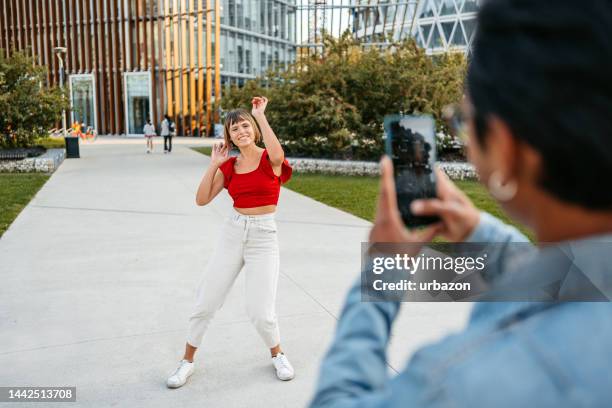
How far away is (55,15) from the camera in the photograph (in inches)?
1743

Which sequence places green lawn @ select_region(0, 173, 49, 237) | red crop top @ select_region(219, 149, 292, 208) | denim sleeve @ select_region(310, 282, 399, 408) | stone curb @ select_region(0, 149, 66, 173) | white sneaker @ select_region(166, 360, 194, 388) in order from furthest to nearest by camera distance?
stone curb @ select_region(0, 149, 66, 173) → green lawn @ select_region(0, 173, 49, 237) → red crop top @ select_region(219, 149, 292, 208) → white sneaker @ select_region(166, 360, 194, 388) → denim sleeve @ select_region(310, 282, 399, 408)

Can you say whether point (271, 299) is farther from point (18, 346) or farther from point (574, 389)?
point (574, 389)

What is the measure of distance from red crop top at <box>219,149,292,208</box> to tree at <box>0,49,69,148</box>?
15384 mm

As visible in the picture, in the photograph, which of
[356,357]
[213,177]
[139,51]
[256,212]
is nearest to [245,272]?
[256,212]

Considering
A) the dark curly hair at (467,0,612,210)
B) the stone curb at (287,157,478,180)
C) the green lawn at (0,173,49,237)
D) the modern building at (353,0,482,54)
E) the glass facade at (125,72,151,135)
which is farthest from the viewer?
the modern building at (353,0,482,54)

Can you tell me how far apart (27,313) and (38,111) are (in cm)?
1420

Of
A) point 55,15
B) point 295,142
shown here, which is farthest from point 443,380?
point 55,15

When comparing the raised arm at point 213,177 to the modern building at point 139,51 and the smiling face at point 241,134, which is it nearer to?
the smiling face at point 241,134

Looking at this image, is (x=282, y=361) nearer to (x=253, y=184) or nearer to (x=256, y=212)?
(x=256, y=212)

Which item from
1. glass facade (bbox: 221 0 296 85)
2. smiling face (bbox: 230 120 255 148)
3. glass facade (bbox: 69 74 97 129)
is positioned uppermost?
glass facade (bbox: 221 0 296 85)

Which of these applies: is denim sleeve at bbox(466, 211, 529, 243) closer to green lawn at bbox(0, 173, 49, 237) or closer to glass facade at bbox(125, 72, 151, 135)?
green lawn at bbox(0, 173, 49, 237)

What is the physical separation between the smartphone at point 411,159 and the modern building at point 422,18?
48.3 m

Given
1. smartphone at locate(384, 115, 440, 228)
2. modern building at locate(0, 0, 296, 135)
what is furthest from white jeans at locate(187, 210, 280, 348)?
modern building at locate(0, 0, 296, 135)

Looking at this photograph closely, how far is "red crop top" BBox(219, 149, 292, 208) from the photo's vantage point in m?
4.01
